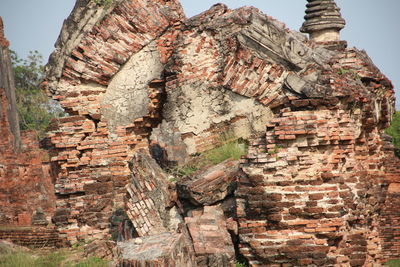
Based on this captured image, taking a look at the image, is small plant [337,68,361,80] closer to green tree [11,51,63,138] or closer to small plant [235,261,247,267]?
small plant [235,261,247,267]

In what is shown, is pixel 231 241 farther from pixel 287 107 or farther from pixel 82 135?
pixel 82 135

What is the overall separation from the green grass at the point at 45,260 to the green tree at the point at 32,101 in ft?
67.5

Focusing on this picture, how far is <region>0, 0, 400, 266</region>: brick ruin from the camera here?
7328mm

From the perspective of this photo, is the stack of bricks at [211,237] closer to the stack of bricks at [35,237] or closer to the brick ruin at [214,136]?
the brick ruin at [214,136]

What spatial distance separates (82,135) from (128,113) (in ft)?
2.72

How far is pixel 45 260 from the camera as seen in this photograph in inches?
326

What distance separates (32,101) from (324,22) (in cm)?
2100

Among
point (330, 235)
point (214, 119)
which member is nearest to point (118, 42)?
point (214, 119)

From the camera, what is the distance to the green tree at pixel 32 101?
29281 mm

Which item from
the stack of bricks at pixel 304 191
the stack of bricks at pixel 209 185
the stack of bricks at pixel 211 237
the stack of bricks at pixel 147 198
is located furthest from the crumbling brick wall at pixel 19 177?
the stack of bricks at pixel 304 191

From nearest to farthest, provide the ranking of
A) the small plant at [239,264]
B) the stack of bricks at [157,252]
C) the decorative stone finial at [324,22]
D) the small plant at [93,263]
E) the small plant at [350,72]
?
the stack of bricks at [157,252], the small plant at [239,264], the small plant at [93,263], the small plant at [350,72], the decorative stone finial at [324,22]

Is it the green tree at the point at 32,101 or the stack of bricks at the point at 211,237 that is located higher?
the green tree at the point at 32,101

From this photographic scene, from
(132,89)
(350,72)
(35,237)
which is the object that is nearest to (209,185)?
(132,89)

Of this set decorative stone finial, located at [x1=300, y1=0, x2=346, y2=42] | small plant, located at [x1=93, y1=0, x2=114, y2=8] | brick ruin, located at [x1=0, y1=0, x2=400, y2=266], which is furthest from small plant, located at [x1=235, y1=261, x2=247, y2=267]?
decorative stone finial, located at [x1=300, y1=0, x2=346, y2=42]
